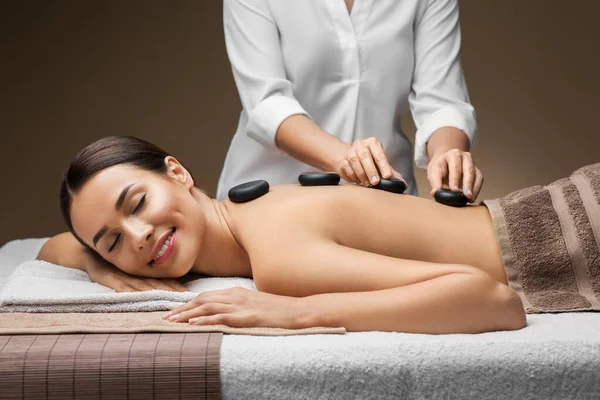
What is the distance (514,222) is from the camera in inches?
64.7

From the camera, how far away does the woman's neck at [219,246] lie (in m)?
1.74

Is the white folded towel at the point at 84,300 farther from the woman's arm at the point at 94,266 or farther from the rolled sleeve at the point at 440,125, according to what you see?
the rolled sleeve at the point at 440,125

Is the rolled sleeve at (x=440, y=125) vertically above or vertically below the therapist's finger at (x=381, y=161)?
below

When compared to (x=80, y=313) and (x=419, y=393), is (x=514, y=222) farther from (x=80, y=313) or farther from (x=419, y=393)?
(x=80, y=313)

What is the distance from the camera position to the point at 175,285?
1.69 meters

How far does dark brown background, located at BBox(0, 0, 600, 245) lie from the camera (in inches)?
147

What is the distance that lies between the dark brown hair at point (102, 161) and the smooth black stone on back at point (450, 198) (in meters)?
0.58

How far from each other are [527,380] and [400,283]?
11.4 inches

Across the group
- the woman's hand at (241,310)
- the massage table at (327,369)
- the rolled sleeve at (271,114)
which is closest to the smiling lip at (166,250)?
the woman's hand at (241,310)

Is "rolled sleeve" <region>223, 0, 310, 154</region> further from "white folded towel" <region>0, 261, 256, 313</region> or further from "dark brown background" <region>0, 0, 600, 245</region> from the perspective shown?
"dark brown background" <region>0, 0, 600, 245</region>

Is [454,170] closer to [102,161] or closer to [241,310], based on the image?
[241,310]

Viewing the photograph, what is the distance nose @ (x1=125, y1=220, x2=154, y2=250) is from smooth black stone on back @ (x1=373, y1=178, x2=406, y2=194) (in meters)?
0.48

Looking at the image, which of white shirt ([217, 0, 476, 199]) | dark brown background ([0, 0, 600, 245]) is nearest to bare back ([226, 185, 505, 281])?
white shirt ([217, 0, 476, 199])

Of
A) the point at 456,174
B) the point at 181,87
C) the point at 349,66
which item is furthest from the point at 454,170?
the point at 181,87
